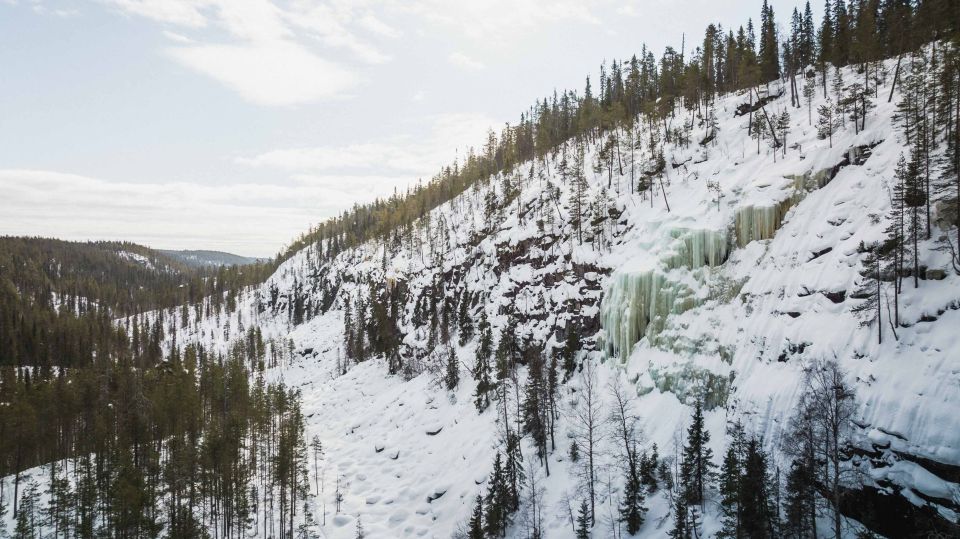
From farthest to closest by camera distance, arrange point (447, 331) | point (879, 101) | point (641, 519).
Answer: point (447, 331) → point (879, 101) → point (641, 519)

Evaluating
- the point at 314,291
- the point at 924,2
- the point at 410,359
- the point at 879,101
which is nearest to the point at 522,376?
the point at 410,359

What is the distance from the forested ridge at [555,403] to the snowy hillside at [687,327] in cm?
115

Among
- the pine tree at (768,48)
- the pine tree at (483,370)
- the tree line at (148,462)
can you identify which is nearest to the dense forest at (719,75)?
the pine tree at (768,48)

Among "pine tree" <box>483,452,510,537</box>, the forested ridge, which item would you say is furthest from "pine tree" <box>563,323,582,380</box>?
"pine tree" <box>483,452,510,537</box>

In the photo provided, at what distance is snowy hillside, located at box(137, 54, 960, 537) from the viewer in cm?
2273

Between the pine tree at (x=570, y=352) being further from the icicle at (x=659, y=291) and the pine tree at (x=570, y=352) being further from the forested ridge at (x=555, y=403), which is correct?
the icicle at (x=659, y=291)

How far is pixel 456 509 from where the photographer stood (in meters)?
38.3

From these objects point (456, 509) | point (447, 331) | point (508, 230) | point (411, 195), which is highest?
point (411, 195)

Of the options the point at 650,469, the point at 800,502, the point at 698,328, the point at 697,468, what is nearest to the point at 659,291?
the point at 698,328

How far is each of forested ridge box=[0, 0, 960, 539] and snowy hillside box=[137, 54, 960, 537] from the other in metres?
1.15

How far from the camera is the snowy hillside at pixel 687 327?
22.7 m

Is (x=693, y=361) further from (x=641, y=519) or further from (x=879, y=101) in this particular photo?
(x=879, y=101)

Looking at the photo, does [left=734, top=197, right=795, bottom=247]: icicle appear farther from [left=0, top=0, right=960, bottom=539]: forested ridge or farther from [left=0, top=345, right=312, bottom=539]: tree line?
[left=0, top=345, right=312, bottom=539]: tree line

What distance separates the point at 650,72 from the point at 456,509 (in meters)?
98.6
